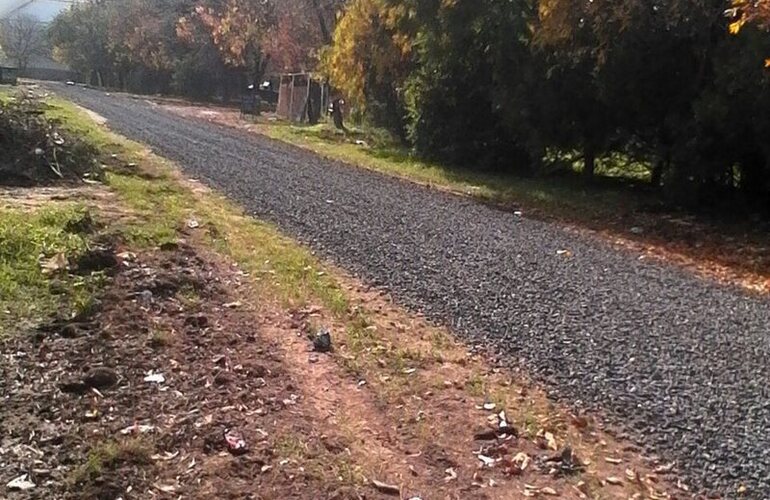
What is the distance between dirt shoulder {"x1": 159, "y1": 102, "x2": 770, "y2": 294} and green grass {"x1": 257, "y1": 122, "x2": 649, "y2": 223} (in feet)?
0.06

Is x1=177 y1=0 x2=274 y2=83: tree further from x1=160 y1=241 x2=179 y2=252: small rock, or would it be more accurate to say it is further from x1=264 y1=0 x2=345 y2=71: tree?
x1=160 y1=241 x2=179 y2=252: small rock

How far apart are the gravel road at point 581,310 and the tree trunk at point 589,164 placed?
14.6 feet

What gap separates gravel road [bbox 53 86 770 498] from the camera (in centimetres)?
443

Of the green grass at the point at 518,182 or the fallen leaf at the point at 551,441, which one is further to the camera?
the green grass at the point at 518,182

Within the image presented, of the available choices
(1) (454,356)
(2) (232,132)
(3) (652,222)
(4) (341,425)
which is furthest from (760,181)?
(2) (232,132)

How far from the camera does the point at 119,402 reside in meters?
4.24

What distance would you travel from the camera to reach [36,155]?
11.7 m

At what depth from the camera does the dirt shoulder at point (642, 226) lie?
952 centimetres

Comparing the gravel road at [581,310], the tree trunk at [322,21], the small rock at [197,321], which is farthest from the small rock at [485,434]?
the tree trunk at [322,21]

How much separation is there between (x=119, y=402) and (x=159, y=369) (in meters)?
0.51

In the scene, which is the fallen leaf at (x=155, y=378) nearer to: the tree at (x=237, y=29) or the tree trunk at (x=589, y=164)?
the tree trunk at (x=589, y=164)

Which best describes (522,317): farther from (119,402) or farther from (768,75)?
(768,75)

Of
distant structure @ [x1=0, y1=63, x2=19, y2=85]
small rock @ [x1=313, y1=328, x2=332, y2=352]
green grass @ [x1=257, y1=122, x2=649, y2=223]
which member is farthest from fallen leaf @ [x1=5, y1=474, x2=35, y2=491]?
distant structure @ [x1=0, y1=63, x2=19, y2=85]

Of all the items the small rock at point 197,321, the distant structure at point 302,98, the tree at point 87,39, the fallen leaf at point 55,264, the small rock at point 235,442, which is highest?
the tree at point 87,39
